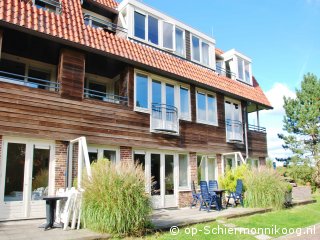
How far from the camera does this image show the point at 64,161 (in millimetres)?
9984

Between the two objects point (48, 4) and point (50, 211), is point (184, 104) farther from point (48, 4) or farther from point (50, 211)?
point (50, 211)

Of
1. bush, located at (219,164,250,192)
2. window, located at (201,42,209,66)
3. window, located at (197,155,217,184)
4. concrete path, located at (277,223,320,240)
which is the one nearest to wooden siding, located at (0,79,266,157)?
window, located at (197,155,217,184)

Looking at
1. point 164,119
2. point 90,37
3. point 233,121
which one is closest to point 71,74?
point 90,37

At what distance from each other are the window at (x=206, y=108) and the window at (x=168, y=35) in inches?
111

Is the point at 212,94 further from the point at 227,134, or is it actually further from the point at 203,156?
the point at 203,156

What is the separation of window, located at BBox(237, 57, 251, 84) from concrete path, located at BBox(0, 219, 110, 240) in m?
14.6

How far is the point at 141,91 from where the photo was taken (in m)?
12.8

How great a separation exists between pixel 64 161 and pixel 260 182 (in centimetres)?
797

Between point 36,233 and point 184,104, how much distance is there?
356 inches

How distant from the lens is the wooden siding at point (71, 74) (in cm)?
1035

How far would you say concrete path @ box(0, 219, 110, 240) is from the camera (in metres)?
6.91

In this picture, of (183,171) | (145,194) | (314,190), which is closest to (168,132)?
(183,171)

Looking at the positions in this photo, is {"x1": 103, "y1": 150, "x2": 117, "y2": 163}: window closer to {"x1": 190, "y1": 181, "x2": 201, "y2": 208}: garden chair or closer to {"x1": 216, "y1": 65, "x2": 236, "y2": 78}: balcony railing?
{"x1": 190, "y1": 181, "x2": 201, "y2": 208}: garden chair

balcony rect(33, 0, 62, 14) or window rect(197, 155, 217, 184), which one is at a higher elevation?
balcony rect(33, 0, 62, 14)
